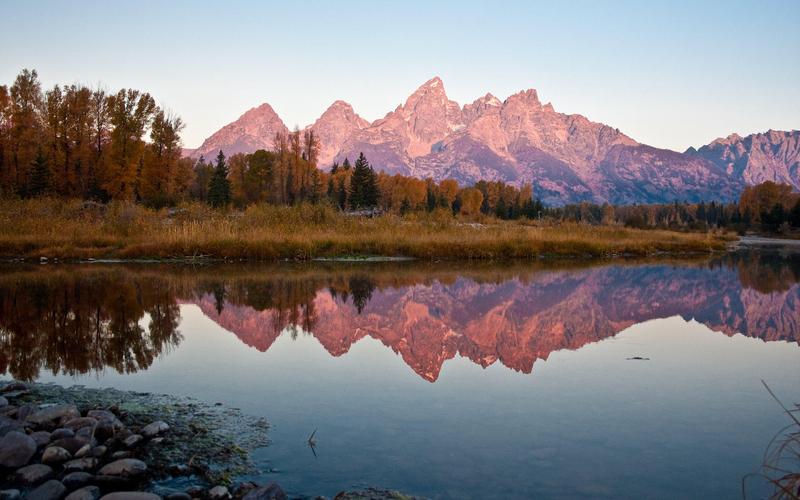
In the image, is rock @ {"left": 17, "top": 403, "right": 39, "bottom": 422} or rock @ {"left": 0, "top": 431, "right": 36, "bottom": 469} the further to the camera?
rock @ {"left": 17, "top": 403, "right": 39, "bottom": 422}

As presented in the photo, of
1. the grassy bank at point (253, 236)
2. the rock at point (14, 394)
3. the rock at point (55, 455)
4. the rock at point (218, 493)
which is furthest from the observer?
the grassy bank at point (253, 236)

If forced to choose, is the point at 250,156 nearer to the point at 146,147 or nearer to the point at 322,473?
the point at 146,147

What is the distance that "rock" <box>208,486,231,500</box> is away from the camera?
3.66m

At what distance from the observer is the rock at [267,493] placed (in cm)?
358

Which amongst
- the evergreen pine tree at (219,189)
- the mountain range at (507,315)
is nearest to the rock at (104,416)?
the mountain range at (507,315)

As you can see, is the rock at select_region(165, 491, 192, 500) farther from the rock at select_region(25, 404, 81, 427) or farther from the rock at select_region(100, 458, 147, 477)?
the rock at select_region(25, 404, 81, 427)

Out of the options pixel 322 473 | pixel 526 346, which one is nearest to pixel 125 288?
pixel 526 346


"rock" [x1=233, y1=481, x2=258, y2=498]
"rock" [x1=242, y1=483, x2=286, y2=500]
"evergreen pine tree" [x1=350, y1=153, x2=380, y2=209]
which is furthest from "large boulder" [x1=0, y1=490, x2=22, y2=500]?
"evergreen pine tree" [x1=350, y1=153, x2=380, y2=209]

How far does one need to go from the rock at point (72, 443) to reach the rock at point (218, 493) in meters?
1.25

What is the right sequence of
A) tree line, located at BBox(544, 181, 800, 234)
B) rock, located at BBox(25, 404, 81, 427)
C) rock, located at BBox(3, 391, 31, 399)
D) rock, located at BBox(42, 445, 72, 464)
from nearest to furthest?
rock, located at BBox(42, 445, 72, 464) < rock, located at BBox(25, 404, 81, 427) < rock, located at BBox(3, 391, 31, 399) < tree line, located at BBox(544, 181, 800, 234)

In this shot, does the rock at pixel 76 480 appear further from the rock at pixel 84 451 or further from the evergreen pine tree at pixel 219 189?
the evergreen pine tree at pixel 219 189

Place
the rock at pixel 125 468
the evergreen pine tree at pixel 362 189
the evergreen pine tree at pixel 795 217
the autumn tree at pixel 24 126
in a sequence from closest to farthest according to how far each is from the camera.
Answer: the rock at pixel 125 468 → the autumn tree at pixel 24 126 → the evergreen pine tree at pixel 362 189 → the evergreen pine tree at pixel 795 217

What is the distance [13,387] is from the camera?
5664 mm

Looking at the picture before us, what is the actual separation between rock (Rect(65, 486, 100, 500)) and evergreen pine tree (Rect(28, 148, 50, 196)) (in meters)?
37.1
